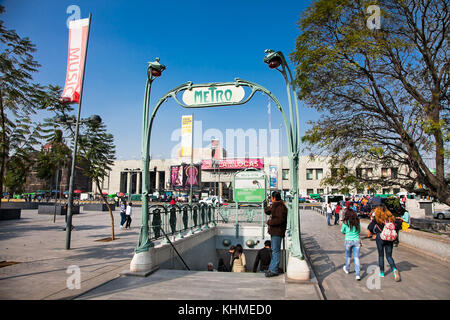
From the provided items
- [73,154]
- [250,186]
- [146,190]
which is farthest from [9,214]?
[146,190]

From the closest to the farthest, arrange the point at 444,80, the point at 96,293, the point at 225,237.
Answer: the point at 96,293 < the point at 444,80 < the point at 225,237

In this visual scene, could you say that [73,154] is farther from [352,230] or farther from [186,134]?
[186,134]

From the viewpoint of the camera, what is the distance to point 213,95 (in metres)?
6.68

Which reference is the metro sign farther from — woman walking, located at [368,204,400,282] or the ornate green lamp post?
woman walking, located at [368,204,400,282]

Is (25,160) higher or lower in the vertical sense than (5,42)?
lower

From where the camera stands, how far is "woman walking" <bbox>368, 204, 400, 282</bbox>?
247 inches

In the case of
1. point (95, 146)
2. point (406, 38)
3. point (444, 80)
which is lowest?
point (95, 146)

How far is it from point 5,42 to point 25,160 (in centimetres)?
284

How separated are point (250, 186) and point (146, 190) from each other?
8950 mm

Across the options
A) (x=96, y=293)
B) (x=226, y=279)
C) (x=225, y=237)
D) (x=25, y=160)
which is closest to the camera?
(x=96, y=293)

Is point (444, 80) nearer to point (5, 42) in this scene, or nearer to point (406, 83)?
point (406, 83)

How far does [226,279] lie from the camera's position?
20.0 ft
